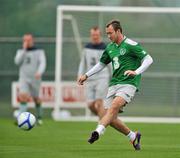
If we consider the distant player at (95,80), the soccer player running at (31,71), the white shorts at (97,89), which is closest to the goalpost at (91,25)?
the soccer player running at (31,71)

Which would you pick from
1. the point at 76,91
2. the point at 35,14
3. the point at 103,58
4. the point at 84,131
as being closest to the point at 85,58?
the point at 84,131

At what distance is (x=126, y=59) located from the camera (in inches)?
536

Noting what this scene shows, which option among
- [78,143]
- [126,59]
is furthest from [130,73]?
[78,143]

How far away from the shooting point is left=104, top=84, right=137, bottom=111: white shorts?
13320 millimetres

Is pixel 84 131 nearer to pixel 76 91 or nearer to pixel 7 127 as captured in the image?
pixel 7 127

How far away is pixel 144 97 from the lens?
2438 cm

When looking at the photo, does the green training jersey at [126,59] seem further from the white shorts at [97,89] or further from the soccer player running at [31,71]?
the soccer player running at [31,71]

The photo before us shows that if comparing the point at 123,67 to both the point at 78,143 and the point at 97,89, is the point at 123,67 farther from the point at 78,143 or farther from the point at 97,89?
the point at 97,89

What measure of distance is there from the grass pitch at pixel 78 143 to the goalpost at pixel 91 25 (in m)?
4.42

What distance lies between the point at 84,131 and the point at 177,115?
6.30 m

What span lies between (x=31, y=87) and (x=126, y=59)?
30.5ft

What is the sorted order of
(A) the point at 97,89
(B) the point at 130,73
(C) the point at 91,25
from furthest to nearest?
(C) the point at 91,25 → (A) the point at 97,89 → (B) the point at 130,73

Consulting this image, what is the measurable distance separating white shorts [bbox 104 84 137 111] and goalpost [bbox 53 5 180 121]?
10.9 meters

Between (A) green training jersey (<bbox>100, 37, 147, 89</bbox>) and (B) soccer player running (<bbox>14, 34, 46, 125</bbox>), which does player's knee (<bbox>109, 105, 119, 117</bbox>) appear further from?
(B) soccer player running (<bbox>14, 34, 46, 125</bbox>)
